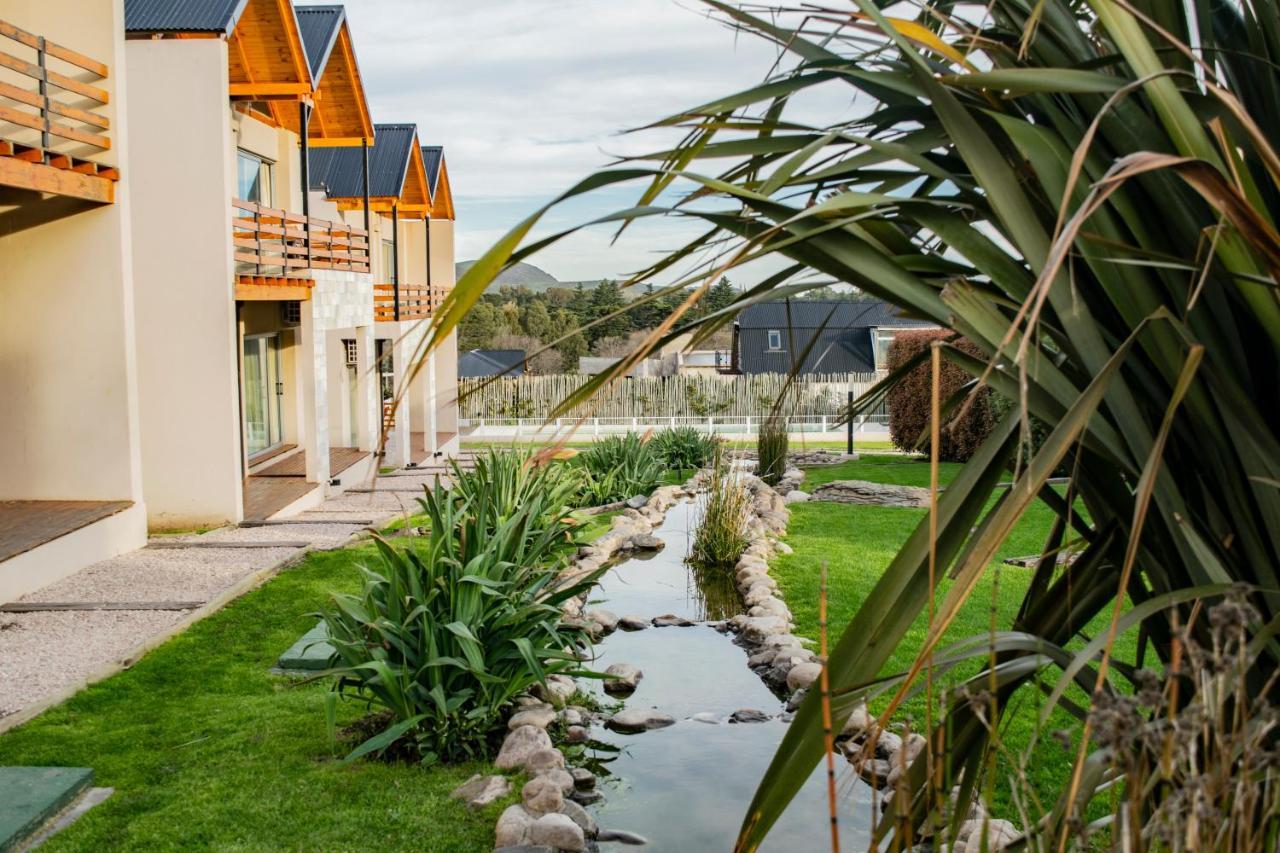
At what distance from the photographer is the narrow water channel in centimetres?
378

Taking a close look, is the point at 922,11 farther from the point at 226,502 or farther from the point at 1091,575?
the point at 226,502

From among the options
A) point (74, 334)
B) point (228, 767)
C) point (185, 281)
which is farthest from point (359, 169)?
point (228, 767)

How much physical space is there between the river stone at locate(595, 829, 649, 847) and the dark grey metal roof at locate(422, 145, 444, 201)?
63.1 feet

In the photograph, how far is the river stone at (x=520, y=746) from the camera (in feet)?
13.4

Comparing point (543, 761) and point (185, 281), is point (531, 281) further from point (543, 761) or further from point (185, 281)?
point (543, 761)

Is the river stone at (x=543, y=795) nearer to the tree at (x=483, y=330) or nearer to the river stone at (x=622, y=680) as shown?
the river stone at (x=622, y=680)

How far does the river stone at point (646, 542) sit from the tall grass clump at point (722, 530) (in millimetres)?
617

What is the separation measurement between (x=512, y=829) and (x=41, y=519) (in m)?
6.39

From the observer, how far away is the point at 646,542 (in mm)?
9711

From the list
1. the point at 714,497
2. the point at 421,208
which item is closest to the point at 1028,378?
the point at 714,497

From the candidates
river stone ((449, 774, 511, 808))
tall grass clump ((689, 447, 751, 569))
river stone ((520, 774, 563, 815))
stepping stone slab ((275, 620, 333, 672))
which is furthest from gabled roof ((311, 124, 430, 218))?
river stone ((520, 774, 563, 815))

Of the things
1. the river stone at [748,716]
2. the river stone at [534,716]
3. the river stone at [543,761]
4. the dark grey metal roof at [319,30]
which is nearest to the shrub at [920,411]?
the dark grey metal roof at [319,30]

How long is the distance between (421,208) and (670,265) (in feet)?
68.5

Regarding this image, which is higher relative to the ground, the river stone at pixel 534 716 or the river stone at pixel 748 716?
the river stone at pixel 534 716
